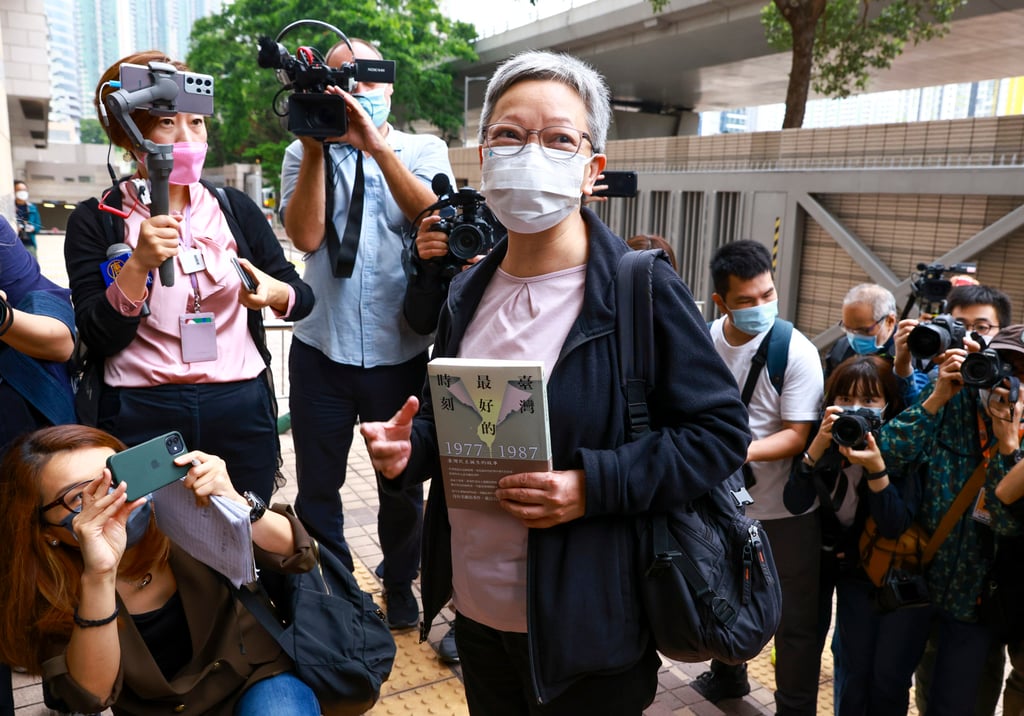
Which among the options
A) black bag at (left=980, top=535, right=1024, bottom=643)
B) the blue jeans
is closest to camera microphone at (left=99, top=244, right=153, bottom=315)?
the blue jeans

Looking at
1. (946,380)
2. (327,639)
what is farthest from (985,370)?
(327,639)

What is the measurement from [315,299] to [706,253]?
12831 millimetres

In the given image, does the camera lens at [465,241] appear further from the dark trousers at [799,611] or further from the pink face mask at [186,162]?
the dark trousers at [799,611]

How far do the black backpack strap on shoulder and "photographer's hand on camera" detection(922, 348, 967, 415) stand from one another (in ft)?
4.93

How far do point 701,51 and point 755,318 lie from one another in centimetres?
2458

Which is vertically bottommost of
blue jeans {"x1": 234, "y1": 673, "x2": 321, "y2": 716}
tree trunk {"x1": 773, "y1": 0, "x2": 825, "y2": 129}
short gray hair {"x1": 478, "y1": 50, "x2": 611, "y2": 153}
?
blue jeans {"x1": 234, "y1": 673, "x2": 321, "y2": 716}

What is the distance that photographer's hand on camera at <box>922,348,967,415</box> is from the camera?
101 inches

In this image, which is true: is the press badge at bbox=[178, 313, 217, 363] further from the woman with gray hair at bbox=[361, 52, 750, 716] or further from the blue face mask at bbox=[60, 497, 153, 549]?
the woman with gray hair at bbox=[361, 52, 750, 716]

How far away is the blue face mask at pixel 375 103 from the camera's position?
315 cm

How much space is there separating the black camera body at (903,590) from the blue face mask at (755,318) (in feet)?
3.17

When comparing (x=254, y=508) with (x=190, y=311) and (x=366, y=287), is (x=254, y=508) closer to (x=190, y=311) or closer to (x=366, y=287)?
(x=190, y=311)

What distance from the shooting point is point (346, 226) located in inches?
123

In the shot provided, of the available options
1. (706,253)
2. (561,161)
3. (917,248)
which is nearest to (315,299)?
(561,161)

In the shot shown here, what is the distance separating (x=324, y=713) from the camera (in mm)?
2086
